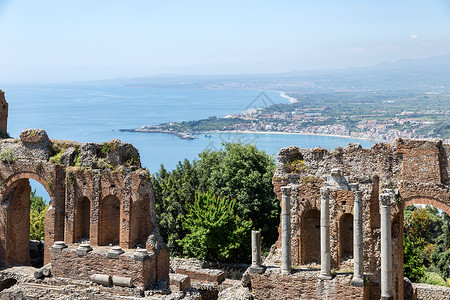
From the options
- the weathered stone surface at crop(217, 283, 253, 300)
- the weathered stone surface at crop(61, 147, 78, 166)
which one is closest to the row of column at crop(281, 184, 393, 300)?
the weathered stone surface at crop(217, 283, 253, 300)

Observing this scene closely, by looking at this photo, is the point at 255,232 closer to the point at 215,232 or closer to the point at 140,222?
the point at 140,222

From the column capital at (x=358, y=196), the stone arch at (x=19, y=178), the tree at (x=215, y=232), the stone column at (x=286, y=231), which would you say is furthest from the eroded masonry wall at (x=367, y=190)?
the stone arch at (x=19, y=178)

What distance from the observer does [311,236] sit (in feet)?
81.9

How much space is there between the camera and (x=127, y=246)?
2617 cm

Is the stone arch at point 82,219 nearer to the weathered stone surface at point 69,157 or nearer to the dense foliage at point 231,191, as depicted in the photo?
the weathered stone surface at point 69,157

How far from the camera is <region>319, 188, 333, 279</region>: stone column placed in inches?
891

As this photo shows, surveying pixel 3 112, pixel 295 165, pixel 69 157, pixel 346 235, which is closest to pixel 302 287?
pixel 346 235

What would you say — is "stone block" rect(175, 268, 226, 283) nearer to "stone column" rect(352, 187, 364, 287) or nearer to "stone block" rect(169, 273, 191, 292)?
"stone block" rect(169, 273, 191, 292)

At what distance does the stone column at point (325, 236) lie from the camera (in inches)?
891

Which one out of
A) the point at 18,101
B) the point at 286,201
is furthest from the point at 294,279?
the point at 18,101

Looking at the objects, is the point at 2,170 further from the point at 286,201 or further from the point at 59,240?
the point at 286,201

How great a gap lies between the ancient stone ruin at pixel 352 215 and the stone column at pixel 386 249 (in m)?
0.04

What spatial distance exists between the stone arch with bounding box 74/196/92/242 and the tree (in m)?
7.79

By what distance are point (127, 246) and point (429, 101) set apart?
144 meters
